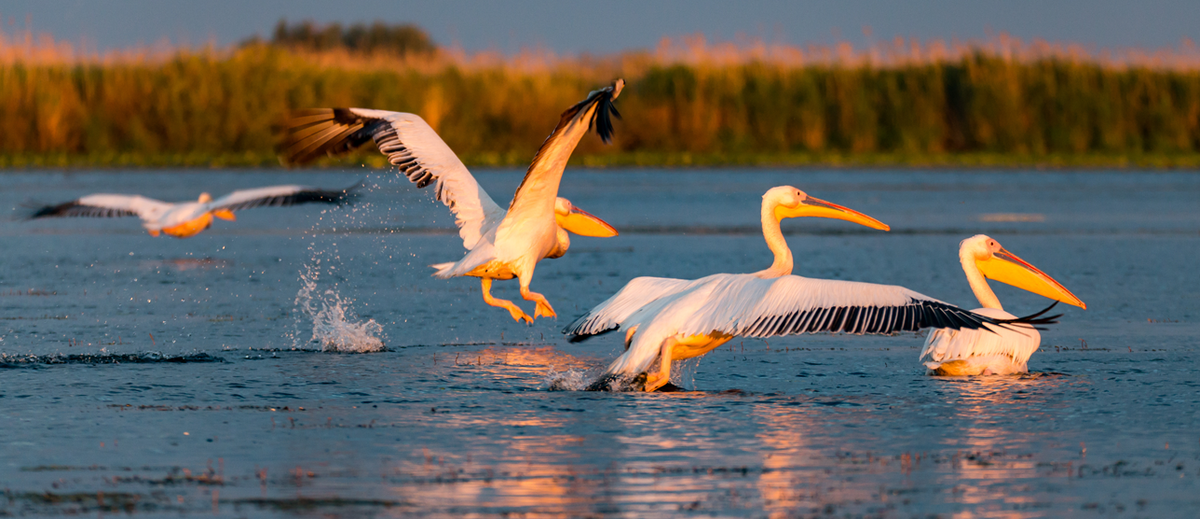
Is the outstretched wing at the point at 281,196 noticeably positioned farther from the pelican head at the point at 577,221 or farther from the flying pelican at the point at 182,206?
the pelican head at the point at 577,221

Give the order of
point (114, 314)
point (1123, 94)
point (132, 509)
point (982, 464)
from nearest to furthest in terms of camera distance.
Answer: point (132, 509) < point (982, 464) < point (114, 314) < point (1123, 94)

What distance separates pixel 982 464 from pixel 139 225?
1396 centimetres

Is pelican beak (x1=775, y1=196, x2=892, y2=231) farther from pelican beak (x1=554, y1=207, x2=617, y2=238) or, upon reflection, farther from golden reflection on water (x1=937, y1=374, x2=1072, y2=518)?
pelican beak (x1=554, y1=207, x2=617, y2=238)

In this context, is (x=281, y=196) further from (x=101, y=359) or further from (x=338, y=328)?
(x=101, y=359)

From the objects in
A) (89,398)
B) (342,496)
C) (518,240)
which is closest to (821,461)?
(342,496)

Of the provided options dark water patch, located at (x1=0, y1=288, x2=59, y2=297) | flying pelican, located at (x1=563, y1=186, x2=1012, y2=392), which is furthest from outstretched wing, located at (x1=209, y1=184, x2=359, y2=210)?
flying pelican, located at (x1=563, y1=186, x2=1012, y2=392)

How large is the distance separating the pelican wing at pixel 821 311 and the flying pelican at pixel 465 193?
174 cm

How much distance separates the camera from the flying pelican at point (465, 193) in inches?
337

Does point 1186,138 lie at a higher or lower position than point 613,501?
higher

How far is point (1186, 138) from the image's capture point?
79.9 ft

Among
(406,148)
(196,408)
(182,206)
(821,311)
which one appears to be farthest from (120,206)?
(821,311)

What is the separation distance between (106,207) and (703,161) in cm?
1296

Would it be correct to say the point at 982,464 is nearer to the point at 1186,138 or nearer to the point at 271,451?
the point at 271,451

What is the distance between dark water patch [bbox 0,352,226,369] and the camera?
750 centimetres
